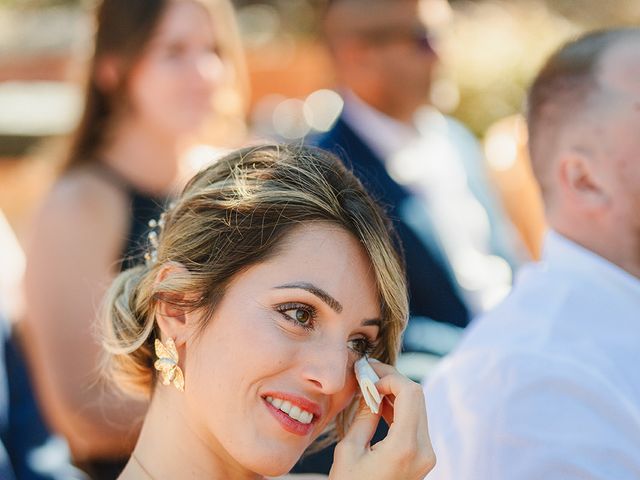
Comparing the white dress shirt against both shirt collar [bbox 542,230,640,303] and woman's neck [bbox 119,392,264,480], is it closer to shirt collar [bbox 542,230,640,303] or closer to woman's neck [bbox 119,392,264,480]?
shirt collar [bbox 542,230,640,303]

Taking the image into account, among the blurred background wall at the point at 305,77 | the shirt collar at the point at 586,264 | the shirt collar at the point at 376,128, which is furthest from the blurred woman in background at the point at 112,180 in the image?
the shirt collar at the point at 586,264

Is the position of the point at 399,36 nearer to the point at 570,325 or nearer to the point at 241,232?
the point at 570,325

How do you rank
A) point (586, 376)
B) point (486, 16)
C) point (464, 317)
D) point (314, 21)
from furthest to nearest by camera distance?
point (314, 21) → point (486, 16) → point (464, 317) → point (586, 376)

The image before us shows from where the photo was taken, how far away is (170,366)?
1.76 meters

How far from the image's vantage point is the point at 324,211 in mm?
1776

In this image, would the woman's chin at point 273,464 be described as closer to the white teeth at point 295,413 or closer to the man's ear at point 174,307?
the white teeth at point 295,413

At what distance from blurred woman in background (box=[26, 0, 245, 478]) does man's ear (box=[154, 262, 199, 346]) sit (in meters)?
0.94

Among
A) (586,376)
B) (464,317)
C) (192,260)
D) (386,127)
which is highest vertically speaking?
(192,260)

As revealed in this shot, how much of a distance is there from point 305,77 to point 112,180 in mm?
7540

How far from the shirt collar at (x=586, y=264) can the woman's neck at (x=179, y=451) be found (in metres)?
1.07

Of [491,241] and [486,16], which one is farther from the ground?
[491,241]

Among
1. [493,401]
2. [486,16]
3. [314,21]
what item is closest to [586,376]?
[493,401]

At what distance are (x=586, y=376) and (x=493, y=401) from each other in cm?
22

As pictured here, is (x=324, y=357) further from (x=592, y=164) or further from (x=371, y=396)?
(x=592, y=164)
